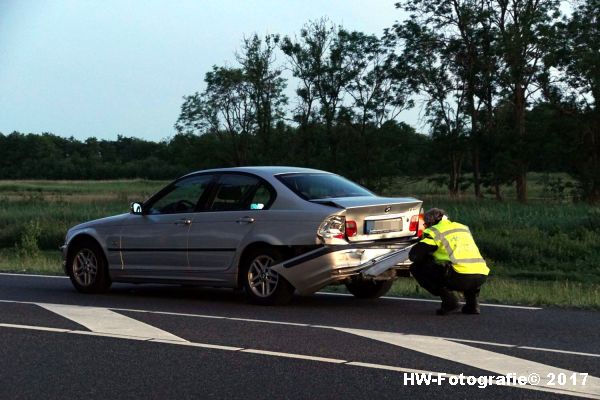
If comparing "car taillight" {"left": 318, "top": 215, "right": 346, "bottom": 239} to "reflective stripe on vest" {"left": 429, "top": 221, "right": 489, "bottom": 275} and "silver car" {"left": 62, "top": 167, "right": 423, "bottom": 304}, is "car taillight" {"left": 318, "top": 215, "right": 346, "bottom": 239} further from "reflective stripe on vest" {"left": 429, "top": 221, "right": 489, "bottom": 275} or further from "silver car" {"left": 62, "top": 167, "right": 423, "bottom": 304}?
"reflective stripe on vest" {"left": 429, "top": 221, "right": 489, "bottom": 275}

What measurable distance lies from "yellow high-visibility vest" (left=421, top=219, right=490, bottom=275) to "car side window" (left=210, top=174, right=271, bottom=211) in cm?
211

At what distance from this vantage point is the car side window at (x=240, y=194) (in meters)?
11.9

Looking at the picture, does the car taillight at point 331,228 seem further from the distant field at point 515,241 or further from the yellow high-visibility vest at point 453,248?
the distant field at point 515,241

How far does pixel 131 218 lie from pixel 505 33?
4050 cm

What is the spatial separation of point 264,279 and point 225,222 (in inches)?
35.4

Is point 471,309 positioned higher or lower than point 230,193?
lower

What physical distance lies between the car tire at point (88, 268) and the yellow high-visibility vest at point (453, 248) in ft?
15.5

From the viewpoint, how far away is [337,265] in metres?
10.9

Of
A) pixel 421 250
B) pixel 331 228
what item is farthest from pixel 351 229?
pixel 421 250

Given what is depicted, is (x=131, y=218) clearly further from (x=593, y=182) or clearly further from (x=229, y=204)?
(x=593, y=182)

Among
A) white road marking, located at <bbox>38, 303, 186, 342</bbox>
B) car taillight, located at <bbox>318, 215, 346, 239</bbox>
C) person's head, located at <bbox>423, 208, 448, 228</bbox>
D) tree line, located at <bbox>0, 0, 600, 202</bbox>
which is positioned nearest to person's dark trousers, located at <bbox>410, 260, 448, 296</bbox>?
person's head, located at <bbox>423, 208, 448, 228</bbox>

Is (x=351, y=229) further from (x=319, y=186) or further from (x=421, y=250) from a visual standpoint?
(x=319, y=186)

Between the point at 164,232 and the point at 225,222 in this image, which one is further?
the point at 164,232

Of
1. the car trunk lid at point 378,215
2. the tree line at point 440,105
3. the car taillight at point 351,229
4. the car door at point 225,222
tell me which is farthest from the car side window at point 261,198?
the tree line at point 440,105
